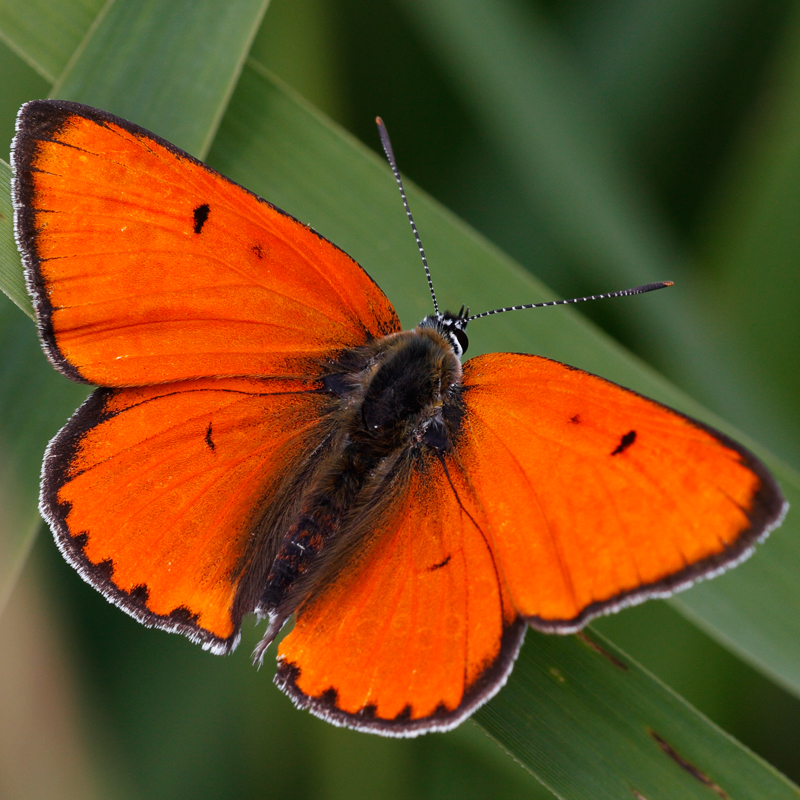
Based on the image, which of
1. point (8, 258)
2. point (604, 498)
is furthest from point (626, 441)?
point (8, 258)

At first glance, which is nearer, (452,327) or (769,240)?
(452,327)

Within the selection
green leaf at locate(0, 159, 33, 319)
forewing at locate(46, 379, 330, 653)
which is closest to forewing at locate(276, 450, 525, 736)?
forewing at locate(46, 379, 330, 653)

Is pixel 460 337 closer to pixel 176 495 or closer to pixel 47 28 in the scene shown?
pixel 176 495

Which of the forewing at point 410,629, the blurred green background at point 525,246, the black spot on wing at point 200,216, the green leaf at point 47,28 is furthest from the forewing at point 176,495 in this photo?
the green leaf at point 47,28

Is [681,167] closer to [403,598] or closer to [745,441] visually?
[745,441]

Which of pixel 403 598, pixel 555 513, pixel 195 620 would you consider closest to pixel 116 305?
pixel 195 620

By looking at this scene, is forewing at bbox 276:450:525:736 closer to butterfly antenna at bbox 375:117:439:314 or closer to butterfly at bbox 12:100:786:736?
butterfly at bbox 12:100:786:736
